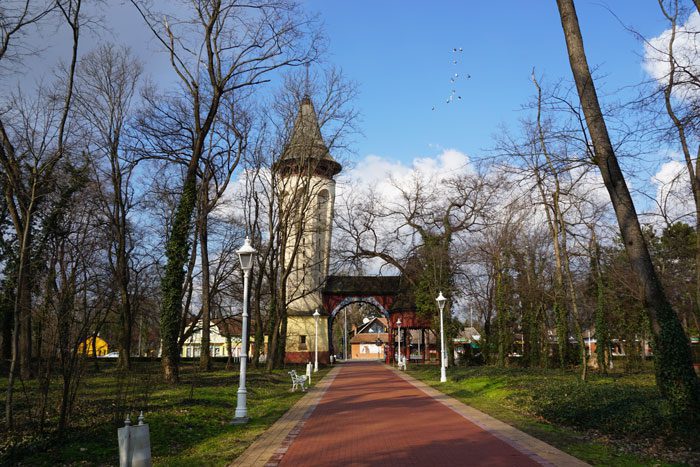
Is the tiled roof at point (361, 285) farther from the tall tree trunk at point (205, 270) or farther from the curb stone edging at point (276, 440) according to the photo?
the curb stone edging at point (276, 440)

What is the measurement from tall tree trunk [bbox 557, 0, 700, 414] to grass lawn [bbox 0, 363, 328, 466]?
7.16 metres

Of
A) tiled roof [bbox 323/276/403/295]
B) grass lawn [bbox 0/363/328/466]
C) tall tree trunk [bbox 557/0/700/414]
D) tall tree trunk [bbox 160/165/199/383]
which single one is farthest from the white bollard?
tiled roof [bbox 323/276/403/295]

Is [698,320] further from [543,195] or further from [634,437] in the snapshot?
[634,437]

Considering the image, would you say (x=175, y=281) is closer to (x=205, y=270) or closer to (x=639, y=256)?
(x=205, y=270)

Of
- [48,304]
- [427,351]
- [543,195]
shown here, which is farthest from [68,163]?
[427,351]

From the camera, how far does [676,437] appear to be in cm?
848

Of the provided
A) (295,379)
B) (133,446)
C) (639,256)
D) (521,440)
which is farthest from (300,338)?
(133,446)

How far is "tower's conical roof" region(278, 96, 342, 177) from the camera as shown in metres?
28.5

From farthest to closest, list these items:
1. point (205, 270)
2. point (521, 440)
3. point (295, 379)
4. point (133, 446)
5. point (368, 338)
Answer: point (368, 338) < point (205, 270) < point (295, 379) < point (521, 440) < point (133, 446)

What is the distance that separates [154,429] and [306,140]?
21008mm

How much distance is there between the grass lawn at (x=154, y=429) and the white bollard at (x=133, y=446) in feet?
5.10

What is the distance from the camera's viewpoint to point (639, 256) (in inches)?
379

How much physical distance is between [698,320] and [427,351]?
101 ft

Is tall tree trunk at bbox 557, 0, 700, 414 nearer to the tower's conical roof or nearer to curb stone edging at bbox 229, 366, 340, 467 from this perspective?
curb stone edging at bbox 229, 366, 340, 467
